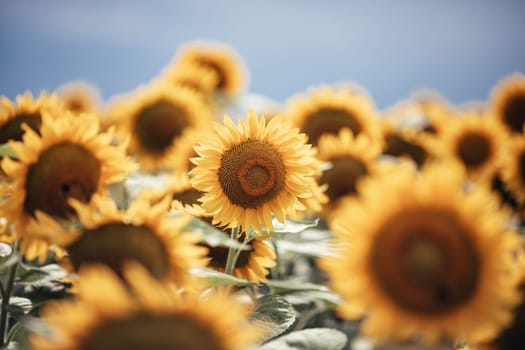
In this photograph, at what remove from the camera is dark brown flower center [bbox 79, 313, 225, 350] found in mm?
1114

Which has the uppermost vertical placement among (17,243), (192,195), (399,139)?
(399,139)

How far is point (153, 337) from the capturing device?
3.67 feet

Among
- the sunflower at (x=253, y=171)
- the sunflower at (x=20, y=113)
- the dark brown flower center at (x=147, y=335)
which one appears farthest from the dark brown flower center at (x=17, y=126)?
the dark brown flower center at (x=147, y=335)

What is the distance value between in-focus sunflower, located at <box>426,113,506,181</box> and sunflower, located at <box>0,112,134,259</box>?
3775 mm

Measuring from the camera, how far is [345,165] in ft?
12.9

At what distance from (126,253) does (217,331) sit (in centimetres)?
49

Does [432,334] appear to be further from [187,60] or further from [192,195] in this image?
[187,60]

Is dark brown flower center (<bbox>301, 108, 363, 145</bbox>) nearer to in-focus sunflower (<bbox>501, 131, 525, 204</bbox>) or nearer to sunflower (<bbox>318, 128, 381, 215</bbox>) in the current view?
sunflower (<bbox>318, 128, 381, 215</bbox>)

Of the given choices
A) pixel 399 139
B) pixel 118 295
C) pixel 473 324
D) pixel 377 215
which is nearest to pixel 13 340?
pixel 118 295

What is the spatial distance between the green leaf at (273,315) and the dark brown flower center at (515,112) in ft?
13.7

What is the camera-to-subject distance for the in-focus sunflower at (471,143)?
4922 mm

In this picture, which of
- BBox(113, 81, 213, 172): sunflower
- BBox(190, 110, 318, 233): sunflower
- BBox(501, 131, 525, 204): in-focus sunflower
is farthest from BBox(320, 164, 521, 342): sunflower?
BBox(113, 81, 213, 172): sunflower

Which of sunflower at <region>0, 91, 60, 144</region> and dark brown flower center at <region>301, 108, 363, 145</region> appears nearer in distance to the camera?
sunflower at <region>0, 91, 60, 144</region>

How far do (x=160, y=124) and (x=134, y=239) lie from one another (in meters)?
3.26
